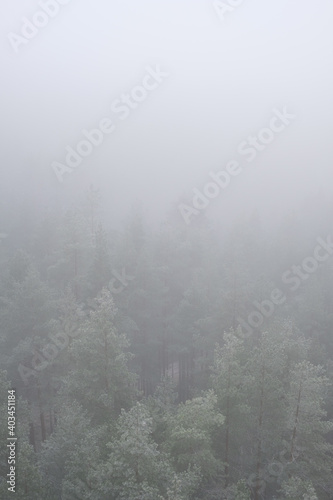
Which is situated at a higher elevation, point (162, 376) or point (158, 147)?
point (158, 147)

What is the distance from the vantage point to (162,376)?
990 inches

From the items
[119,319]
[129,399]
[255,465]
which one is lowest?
[255,465]

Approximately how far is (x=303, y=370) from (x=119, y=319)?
13.5 meters

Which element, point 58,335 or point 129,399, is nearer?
point 129,399

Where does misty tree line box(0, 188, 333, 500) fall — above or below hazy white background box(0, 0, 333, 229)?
below

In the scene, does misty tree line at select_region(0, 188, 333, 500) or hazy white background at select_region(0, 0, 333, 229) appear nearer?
misty tree line at select_region(0, 188, 333, 500)

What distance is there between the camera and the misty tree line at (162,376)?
12.4m

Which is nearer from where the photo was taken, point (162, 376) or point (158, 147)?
point (162, 376)

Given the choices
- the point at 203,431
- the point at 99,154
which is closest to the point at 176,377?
the point at 203,431

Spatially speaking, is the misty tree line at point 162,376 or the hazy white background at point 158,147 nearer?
the misty tree line at point 162,376

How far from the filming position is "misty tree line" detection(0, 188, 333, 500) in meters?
12.4

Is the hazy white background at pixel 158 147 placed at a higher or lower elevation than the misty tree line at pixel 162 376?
higher

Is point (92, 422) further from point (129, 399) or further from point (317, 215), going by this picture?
point (317, 215)

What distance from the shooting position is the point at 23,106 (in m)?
125
